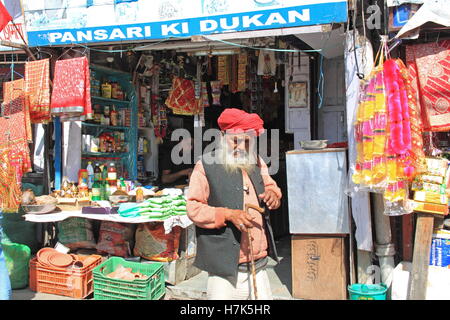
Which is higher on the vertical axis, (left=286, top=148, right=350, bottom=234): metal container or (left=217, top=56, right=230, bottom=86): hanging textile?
(left=217, top=56, right=230, bottom=86): hanging textile

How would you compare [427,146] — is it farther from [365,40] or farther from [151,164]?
[151,164]

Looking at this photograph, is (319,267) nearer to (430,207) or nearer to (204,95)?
(430,207)

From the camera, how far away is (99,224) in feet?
19.7

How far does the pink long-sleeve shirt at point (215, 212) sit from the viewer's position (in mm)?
2908

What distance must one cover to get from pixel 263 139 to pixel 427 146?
2893 millimetres

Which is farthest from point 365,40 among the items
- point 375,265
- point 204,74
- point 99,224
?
point 99,224

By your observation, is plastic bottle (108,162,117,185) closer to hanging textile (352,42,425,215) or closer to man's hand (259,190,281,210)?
man's hand (259,190,281,210)

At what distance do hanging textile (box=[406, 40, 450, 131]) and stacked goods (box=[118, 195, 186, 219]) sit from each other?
10.3 feet

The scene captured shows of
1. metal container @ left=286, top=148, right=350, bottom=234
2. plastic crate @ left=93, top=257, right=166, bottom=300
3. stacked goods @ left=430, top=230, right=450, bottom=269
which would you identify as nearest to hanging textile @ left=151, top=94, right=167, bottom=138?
plastic crate @ left=93, top=257, right=166, bottom=300

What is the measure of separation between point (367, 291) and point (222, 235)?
2018 mm

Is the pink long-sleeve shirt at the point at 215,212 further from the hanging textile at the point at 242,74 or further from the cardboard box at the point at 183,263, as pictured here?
the hanging textile at the point at 242,74

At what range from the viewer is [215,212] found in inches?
115

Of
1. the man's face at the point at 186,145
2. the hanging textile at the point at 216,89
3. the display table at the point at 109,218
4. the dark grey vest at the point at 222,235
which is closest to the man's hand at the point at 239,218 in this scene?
the dark grey vest at the point at 222,235

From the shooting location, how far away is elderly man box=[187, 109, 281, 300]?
2.96 m
